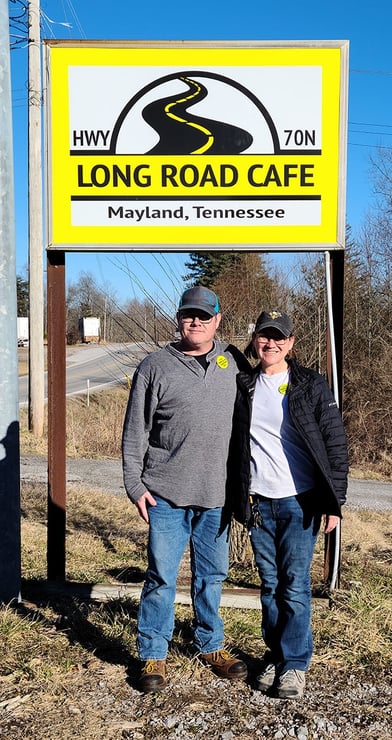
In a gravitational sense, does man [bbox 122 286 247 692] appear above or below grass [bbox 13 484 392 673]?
above

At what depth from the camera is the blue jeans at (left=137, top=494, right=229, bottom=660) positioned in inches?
140

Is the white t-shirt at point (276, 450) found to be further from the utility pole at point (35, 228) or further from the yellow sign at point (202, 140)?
the utility pole at point (35, 228)

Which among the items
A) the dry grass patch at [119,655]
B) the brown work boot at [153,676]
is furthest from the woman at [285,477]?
the brown work boot at [153,676]

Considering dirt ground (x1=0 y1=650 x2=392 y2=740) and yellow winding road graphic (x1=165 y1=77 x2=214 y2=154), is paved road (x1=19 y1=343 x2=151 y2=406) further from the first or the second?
dirt ground (x1=0 y1=650 x2=392 y2=740)

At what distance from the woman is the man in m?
0.13

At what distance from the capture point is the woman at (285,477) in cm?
343

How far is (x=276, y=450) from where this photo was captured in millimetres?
3449

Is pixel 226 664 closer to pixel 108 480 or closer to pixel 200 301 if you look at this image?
pixel 200 301

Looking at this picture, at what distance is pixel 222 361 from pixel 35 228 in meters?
12.2

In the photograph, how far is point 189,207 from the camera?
15.5ft

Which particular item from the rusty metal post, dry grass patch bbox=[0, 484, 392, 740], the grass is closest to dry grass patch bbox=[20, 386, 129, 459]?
the grass

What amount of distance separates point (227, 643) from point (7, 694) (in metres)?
1.27

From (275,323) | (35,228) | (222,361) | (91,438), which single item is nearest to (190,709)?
(222,361)

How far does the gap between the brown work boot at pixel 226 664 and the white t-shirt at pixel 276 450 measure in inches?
37.4
